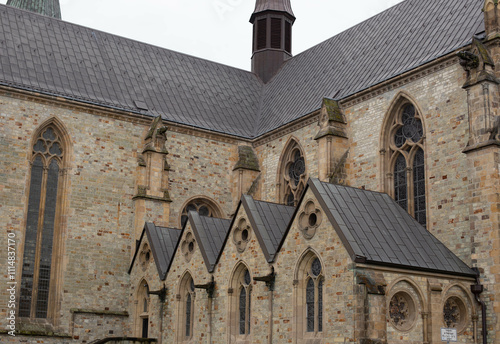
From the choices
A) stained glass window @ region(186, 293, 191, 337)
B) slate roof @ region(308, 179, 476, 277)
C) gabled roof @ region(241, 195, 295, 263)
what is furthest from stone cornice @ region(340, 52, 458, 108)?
stained glass window @ region(186, 293, 191, 337)

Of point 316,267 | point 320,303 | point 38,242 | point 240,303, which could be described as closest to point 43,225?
point 38,242

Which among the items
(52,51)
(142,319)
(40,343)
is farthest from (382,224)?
(52,51)

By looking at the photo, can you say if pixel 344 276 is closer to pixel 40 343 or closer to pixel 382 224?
pixel 382 224

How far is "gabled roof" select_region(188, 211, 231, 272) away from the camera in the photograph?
2400cm

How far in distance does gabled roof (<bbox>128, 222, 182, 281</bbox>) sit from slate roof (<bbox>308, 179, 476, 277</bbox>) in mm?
8094

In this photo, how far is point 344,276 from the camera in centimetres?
1817

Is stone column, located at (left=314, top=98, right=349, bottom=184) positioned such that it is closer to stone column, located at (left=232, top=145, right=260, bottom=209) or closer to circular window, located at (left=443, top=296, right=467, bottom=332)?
stone column, located at (left=232, top=145, right=260, bottom=209)

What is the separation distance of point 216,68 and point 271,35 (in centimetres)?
489

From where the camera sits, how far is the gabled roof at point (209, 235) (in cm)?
2400

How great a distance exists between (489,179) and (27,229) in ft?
55.9

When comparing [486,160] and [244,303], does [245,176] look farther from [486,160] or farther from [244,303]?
[486,160]

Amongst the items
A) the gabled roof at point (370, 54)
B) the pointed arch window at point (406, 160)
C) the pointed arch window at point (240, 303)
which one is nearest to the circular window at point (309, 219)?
the pointed arch window at point (240, 303)

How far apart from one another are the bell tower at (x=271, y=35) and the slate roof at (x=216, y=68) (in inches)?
72.3

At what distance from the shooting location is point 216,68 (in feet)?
122
